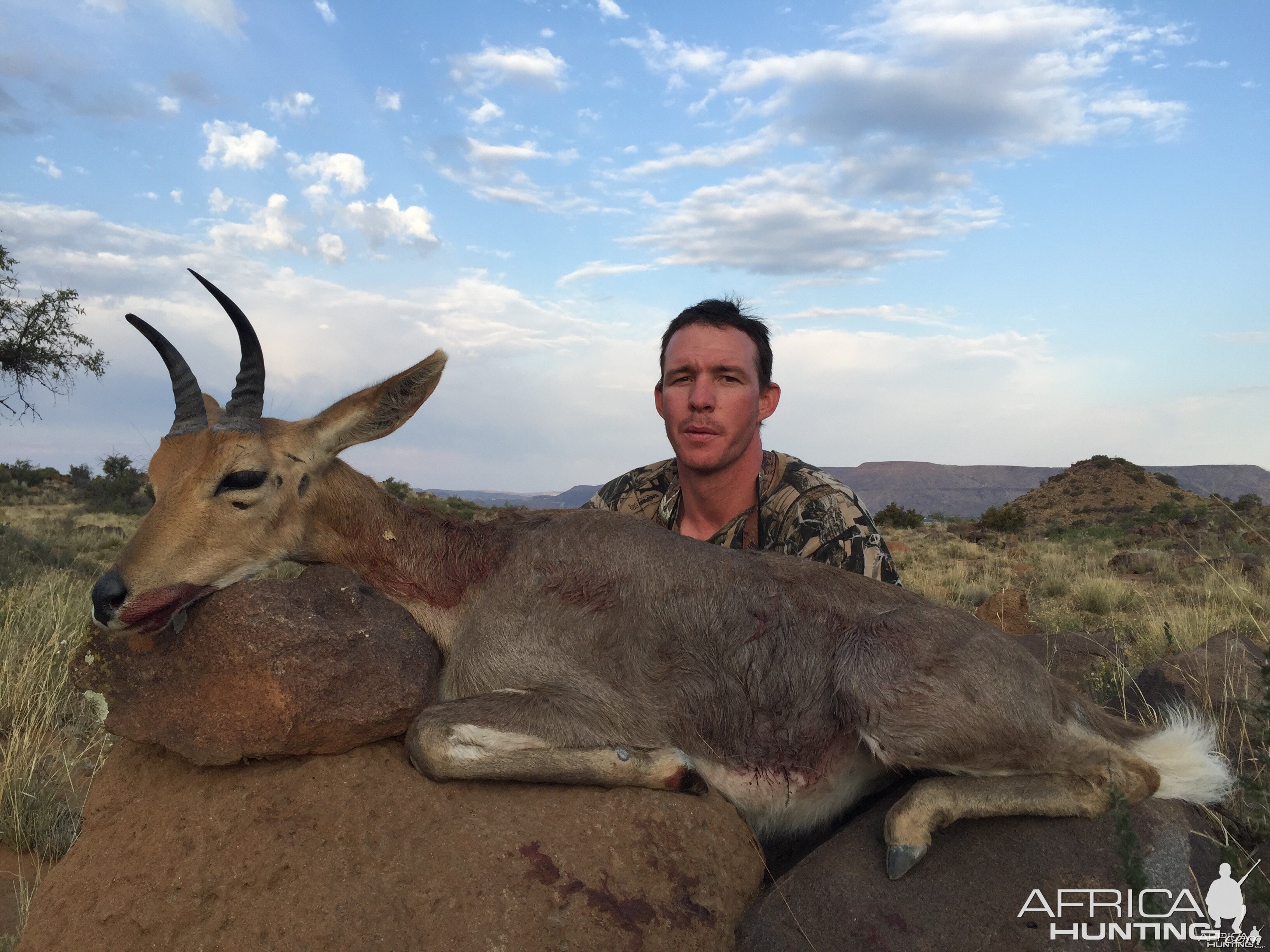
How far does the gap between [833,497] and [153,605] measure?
210 inches

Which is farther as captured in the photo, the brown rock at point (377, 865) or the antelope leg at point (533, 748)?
the antelope leg at point (533, 748)

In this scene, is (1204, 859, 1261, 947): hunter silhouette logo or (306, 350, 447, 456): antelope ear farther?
(306, 350, 447, 456): antelope ear

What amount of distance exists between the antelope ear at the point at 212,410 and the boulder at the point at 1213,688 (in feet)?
21.1

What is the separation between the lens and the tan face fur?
3887 mm

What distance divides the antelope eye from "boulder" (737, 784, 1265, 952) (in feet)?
10.5

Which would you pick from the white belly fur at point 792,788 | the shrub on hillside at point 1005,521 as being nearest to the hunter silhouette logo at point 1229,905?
the white belly fur at point 792,788

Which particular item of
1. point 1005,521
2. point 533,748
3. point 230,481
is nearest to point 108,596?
point 230,481

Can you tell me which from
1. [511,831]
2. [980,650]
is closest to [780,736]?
[980,650]

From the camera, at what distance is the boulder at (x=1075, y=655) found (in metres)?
7.58

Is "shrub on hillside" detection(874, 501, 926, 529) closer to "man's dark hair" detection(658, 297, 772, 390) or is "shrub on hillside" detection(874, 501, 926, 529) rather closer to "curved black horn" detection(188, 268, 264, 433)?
"man's dark hair" detection(658, 297, 772, 390)

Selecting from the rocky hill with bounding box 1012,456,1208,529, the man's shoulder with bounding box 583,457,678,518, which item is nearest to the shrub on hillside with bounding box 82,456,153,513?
the man's shoulder with bounding box 583,457,678,518

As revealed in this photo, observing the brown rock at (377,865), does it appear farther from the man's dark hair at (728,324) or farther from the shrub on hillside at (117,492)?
the shrub on hillside at (117,492)

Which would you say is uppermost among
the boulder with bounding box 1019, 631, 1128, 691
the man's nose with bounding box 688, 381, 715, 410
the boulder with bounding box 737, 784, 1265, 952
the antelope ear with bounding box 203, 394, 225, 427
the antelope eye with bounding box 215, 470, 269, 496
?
the man's nose with bounding box 688, 381, 715, 410

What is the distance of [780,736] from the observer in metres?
4.41
